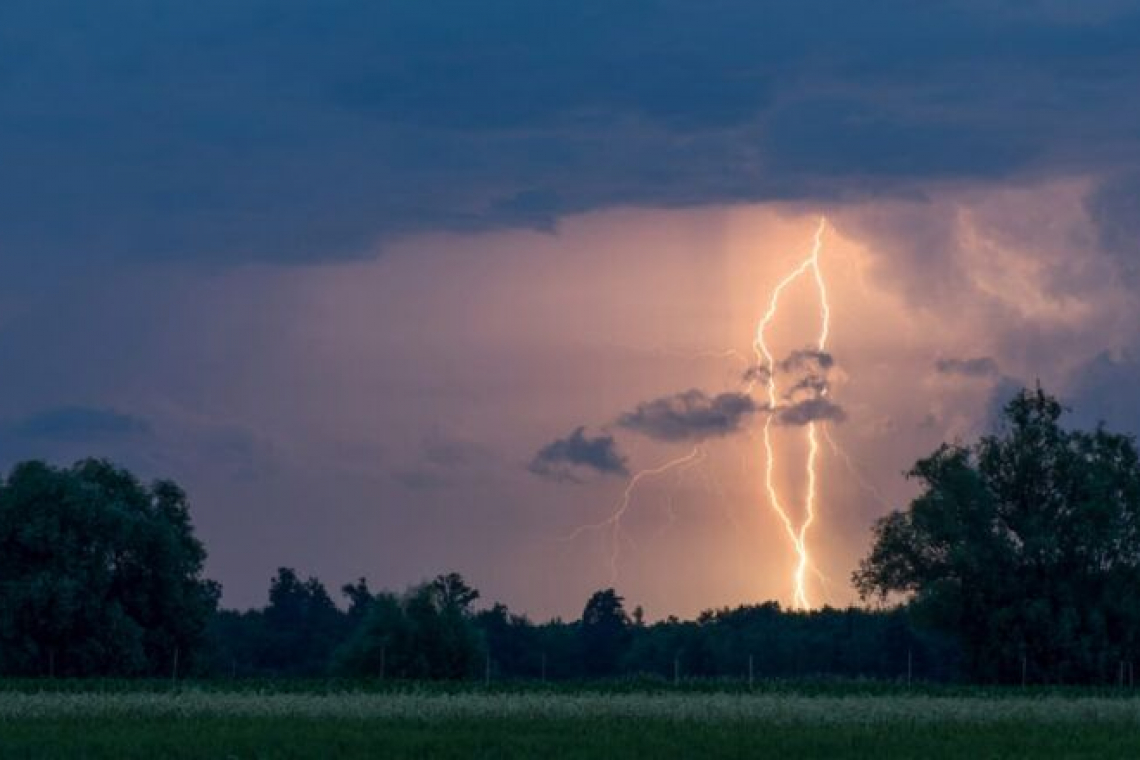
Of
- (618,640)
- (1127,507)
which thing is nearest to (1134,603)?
(1127,507)

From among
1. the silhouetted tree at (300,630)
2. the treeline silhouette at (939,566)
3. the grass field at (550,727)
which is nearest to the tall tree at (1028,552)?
the treeline silhouette at (939,566)

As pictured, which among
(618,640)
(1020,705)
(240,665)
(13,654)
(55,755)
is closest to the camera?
(55,755)

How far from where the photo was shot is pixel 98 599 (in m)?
89.6

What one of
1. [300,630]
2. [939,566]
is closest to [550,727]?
[939,566]

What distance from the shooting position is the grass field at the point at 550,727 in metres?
41.1

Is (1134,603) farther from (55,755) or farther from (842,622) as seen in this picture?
(842,622)

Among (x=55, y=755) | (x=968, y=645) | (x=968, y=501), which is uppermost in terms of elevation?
(x=968, y=501)

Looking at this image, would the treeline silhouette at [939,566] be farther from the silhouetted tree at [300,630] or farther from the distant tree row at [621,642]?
the silhouetted tree at [300,630]

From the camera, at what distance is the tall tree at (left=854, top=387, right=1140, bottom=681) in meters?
87.5

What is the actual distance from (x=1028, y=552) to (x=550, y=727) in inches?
1864

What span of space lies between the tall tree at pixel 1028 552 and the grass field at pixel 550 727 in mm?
28290

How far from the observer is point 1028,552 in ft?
293

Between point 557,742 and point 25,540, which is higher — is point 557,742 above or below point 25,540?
below

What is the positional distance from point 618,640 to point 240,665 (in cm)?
3718
